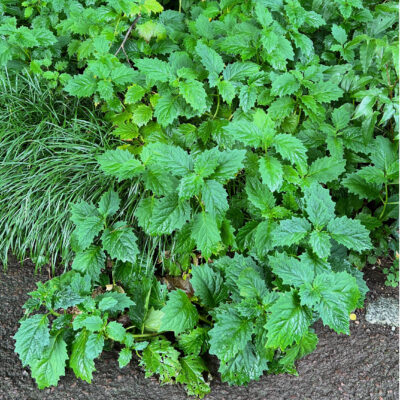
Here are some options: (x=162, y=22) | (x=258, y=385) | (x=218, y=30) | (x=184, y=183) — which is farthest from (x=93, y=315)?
(x=162, y=22)

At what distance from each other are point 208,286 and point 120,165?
771 millimetres

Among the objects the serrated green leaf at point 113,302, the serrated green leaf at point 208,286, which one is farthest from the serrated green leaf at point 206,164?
the serrated green leaf at point 113,302

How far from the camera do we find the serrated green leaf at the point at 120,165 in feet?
7.11

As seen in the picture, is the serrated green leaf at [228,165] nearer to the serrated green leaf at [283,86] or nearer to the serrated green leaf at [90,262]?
the serrated green leaf at [283,86]

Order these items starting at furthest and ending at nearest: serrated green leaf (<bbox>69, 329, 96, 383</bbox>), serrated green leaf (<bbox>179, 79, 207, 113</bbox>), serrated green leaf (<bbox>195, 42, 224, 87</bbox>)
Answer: serrated green leaf (<bbox>195, 42, 224, 87</bbox>)
serrated green leaf (<bbox>179, 79, 207, 113</bbox>)
serrated green leaf (<bbox>69, 329, 96, 383</bbox>)

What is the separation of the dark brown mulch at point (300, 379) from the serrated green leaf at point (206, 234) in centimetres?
71

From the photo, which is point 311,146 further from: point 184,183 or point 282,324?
point 282,324

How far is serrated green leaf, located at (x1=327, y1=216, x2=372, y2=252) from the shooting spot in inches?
79.2

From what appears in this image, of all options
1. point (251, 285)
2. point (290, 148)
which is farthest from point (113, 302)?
point (290, 148)

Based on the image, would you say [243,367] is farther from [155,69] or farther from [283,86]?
[155,69]

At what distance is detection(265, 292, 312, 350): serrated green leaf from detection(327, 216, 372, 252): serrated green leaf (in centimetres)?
36

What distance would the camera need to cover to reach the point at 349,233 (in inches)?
80.6

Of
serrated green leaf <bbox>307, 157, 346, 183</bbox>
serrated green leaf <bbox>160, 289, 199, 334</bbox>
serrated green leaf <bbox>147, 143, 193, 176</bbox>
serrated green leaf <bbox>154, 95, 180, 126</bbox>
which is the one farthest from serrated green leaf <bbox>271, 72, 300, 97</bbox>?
serrated green leaf <bbox>160, 289, 199, 334</bbox>

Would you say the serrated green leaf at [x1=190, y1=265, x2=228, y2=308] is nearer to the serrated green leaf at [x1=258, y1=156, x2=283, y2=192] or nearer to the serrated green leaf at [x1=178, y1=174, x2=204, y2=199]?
the serrated green leaf at [x1=178, y1=174, x2=204, y2=199]
